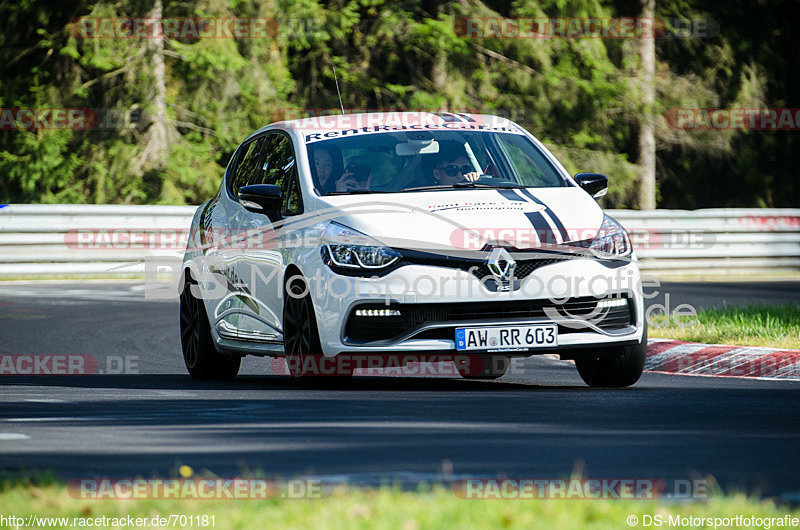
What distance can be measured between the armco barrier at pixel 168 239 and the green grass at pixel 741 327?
363 inches

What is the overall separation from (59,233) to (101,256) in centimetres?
70

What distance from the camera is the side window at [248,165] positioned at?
10883mm

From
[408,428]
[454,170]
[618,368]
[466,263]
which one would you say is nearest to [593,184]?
[454,170]

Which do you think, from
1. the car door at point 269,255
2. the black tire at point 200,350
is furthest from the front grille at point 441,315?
the black tire at point 200,350

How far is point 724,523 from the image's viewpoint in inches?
178

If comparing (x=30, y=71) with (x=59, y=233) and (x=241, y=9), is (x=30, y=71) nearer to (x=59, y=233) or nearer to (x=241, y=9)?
(x=241, y=9)

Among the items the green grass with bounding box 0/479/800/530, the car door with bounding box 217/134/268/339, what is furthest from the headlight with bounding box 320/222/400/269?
the green grass with bounding box 0/479/800/530

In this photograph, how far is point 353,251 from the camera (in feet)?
28.8

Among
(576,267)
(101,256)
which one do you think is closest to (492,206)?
(576,267)

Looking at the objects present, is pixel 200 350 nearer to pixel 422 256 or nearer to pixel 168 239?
pixel 422 256

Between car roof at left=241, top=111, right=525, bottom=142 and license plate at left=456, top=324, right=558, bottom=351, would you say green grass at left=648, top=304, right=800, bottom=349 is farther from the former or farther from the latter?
license plate at left=456, top=324, right=558, bottom=351

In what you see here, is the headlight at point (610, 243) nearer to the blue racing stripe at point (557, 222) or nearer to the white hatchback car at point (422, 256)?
the white hatchback car at point (422, 256)

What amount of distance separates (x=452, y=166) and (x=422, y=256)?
1391mm

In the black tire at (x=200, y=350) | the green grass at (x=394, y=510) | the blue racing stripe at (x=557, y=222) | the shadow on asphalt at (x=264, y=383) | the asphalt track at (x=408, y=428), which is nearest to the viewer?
the green grass at (x=394, y=510)
